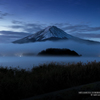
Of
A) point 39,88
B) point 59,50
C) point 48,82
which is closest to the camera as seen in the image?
point 39,88

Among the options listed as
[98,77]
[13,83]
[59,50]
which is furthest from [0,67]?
[59,50]

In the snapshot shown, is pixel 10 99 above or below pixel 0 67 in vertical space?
below

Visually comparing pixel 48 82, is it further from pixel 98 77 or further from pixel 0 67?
pixel 0 67

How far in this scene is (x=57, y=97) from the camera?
16.7 feet

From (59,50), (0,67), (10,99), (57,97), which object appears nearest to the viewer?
(57,97)

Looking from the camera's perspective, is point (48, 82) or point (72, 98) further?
point (48, 82)

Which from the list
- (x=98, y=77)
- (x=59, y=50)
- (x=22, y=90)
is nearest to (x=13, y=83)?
(x=22, y=90)

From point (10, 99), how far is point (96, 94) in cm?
370

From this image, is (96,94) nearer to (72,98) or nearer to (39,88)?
(72,98)

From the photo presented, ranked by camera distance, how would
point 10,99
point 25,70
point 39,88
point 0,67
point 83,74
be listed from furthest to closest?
1. point 0,67
2. point 25,70
3. point 83,74
4. point 39,88
5. point 10,99

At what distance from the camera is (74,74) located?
8.85 meters

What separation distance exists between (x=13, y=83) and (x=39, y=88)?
1.31 m

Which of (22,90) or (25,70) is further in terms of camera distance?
(25,70)

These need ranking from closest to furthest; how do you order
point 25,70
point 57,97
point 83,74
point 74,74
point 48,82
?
point 57,97 < point 48,82 < point 74,74 < point 83,74 < point 25,70
